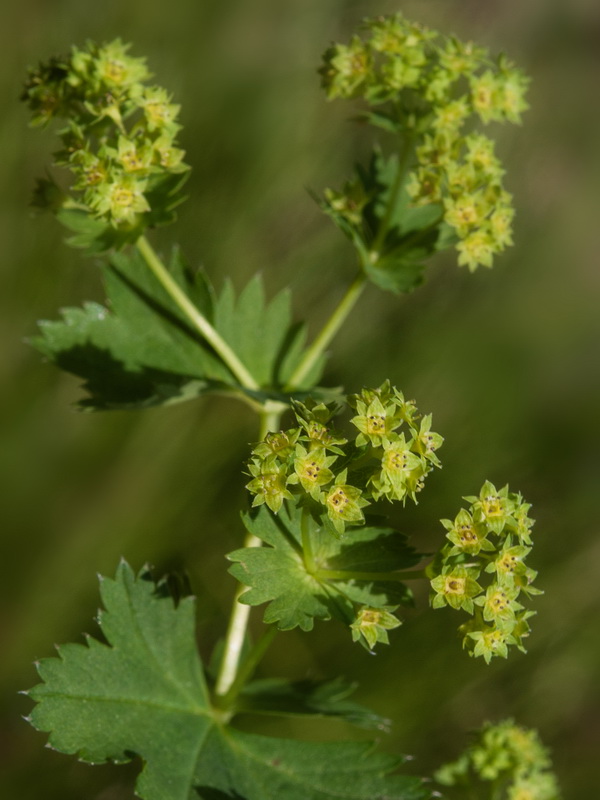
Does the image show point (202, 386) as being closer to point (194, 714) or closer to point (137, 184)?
point (137, 184)

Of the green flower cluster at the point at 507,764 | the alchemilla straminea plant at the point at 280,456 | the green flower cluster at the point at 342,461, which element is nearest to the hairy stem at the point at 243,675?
the alchemilla straminea plant at the point at 280,456

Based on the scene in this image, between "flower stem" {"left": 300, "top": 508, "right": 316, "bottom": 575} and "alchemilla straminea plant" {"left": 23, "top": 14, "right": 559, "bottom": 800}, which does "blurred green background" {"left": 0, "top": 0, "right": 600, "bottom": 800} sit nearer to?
"alchemilla straminea plant" {"left": 23, "top": 14, "right": 559, "bottom": 800}

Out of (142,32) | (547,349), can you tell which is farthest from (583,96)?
(142,32)

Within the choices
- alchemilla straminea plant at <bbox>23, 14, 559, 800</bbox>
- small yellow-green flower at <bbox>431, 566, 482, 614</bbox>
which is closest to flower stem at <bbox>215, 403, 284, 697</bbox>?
alchemilla straminea plant at <bbox>23, 14, 559, 800</bbox>

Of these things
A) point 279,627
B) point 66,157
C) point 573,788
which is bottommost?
point 573,788

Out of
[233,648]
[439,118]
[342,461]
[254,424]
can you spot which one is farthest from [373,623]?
[254,424]

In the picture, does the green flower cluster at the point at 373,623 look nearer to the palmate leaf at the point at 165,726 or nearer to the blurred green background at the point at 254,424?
the palmate leaf at the point at 165,726
